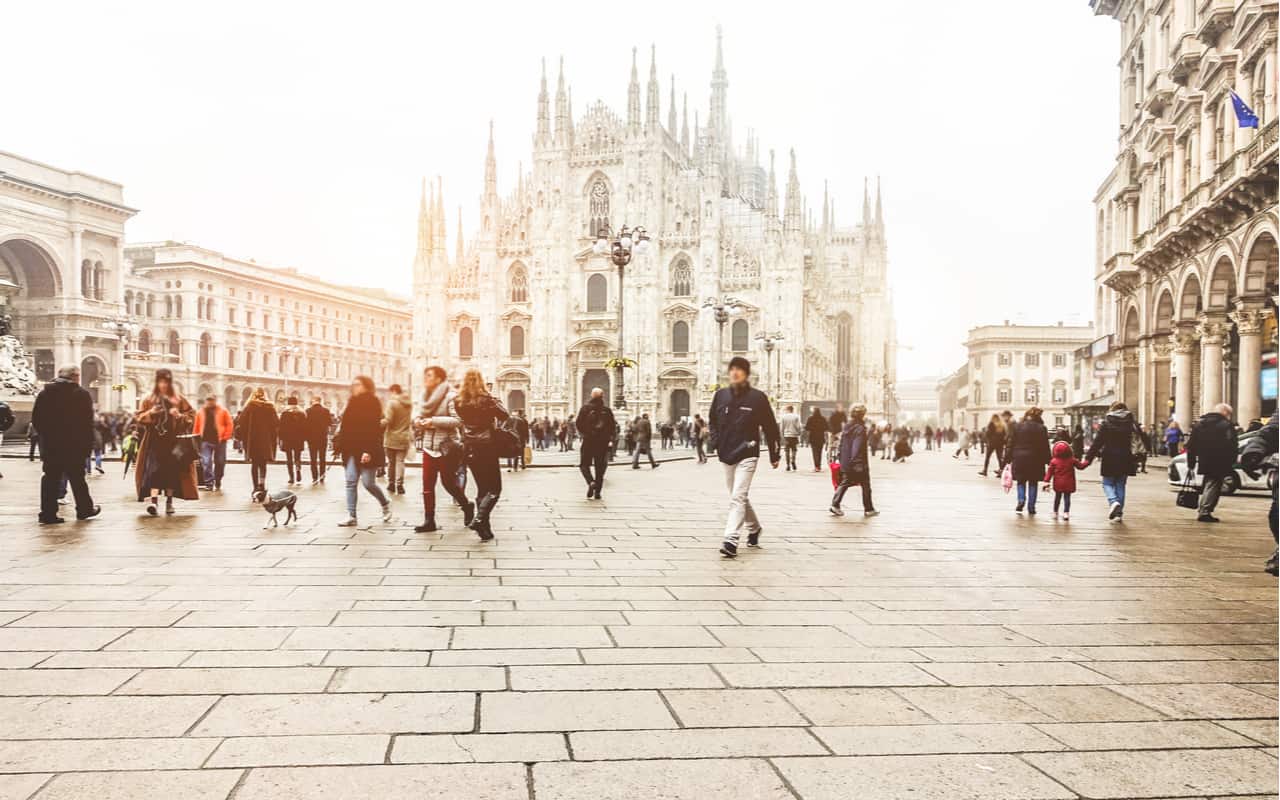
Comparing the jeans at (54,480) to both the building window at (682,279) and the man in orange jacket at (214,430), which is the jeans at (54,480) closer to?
the man in orange jacket at (214,430)

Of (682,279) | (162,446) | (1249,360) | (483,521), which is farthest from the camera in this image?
(682,279)

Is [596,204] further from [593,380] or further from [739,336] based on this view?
[739,336]

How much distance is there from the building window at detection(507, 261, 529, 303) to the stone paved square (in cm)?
5454

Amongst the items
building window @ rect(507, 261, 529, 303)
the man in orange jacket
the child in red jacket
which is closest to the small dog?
the man in orange jacket

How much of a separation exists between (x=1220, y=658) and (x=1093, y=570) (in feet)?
9.18

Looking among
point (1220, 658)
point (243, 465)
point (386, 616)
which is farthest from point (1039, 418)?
point (243, 465)

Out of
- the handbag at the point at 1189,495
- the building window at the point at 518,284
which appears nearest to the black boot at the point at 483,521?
the handbag at the point at 1189,495

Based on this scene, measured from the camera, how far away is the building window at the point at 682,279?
5972 centimetres

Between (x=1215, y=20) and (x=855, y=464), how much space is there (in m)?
17.5

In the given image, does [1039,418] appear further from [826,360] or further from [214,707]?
[826,360]

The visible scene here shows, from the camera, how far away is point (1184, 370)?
2694 centimetres

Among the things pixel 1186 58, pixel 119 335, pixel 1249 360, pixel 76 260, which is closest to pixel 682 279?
pixel 119 335

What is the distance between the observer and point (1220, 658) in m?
4.64

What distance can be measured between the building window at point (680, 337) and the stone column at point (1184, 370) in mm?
34572
